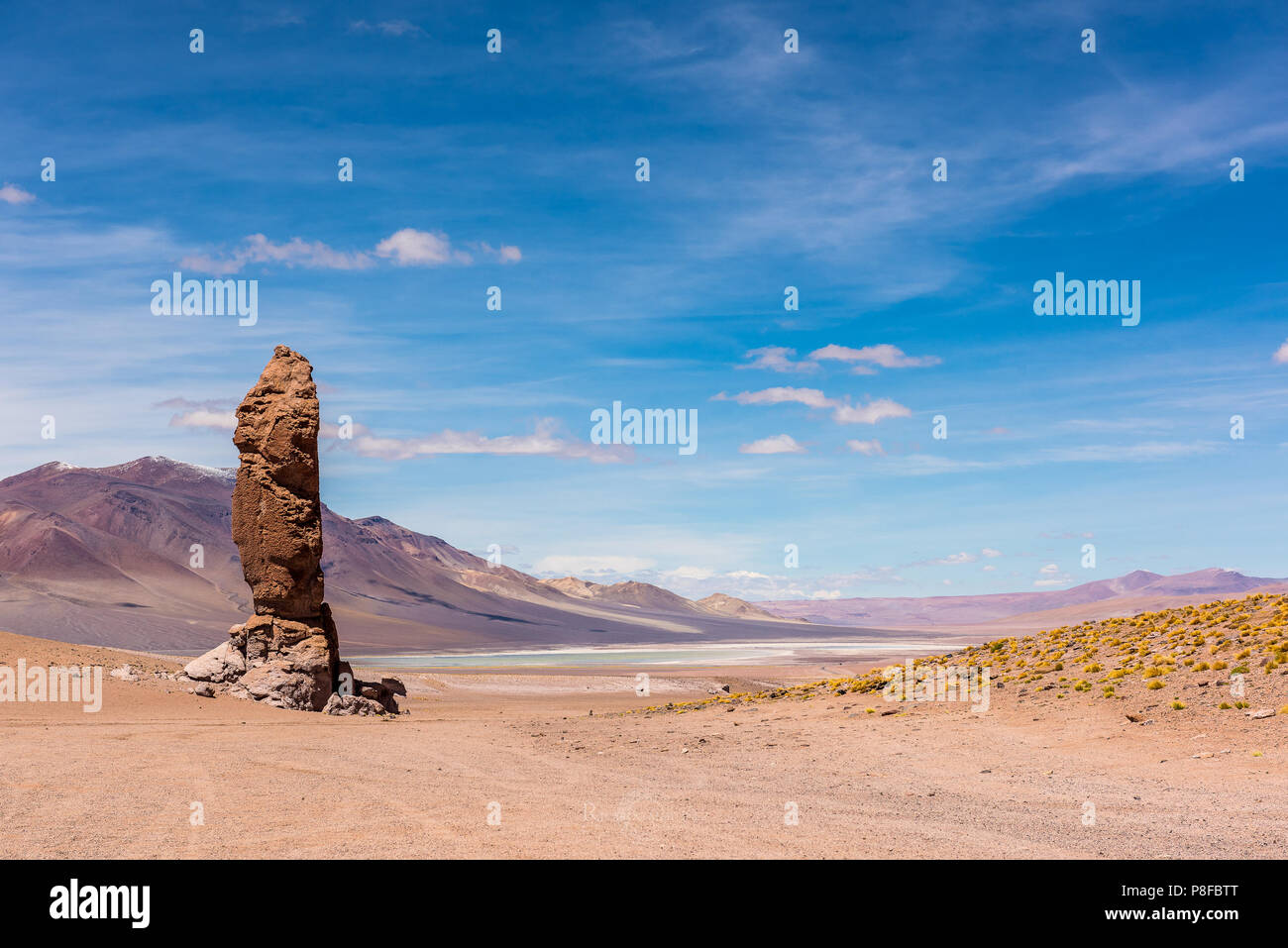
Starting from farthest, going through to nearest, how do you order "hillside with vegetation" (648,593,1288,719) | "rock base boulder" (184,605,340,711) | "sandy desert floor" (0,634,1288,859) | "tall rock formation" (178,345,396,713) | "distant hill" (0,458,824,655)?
1. "distant hill" (0,458,824,655)
2. "tall rock formation" (178,345,396,713)
3. "rock base boulder" (184,605,340,711)
4. "hillside with vegetation" (648,593,1288,719)
5. "sandy desert floor" (0,634,1288,859)

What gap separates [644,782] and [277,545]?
1238 centimetres

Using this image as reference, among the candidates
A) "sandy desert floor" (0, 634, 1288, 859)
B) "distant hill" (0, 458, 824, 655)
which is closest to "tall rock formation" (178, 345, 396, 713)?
"sandy desert floor" (0, 634, 1288, 859)

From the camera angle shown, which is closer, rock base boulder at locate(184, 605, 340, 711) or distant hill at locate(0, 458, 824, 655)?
rock base boulder at locate(184, 605, 340, 711)

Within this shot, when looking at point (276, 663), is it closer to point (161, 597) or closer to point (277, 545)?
point (277, 545)

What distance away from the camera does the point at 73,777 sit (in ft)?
40.3

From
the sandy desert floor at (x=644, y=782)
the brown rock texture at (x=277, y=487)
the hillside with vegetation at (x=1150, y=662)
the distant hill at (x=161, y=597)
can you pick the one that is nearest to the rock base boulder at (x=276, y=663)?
the brown rock texture at (x=277, y=487)

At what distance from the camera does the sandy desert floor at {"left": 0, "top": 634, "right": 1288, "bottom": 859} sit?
364 inches

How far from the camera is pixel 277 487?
22984mm

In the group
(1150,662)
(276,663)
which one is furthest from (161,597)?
(1150,662)

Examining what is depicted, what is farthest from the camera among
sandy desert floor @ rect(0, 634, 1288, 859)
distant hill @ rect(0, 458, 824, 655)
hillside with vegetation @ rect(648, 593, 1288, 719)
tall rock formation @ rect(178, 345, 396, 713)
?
distant hill @ rect(0, 458, 824, 655)

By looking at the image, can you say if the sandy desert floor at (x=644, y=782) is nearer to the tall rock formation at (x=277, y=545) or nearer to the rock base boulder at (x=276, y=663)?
the rock base boulder at (x=276, y=663)

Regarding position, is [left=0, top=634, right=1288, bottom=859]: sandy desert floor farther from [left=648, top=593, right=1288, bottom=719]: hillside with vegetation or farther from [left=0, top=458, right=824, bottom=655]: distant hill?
[left=0, top=458, right=824, bottom=655]: distant hill

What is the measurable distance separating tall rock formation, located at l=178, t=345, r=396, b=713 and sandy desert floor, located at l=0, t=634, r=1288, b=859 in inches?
51.5
